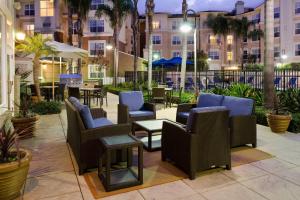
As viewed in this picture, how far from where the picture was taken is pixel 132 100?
721cm

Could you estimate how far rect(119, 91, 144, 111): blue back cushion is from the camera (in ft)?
23.4

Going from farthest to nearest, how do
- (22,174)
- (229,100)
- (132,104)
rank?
(132,104), (229,100), (22,174)

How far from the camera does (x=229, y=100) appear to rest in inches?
230

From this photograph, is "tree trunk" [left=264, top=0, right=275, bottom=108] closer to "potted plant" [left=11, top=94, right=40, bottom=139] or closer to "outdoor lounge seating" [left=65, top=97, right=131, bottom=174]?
"outdoor lounge seating" [left=65, top=97, right=131, bottom=174]

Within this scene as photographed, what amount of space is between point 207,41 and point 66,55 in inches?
1261

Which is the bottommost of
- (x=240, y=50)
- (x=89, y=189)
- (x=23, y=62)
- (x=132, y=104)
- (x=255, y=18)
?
(x=89, y=189)

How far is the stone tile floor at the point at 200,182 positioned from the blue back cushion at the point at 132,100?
2258 millimetres

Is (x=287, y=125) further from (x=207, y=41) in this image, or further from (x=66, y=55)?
(x=207, y=41)

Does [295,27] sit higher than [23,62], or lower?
higher

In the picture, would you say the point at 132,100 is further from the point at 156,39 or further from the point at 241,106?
the point at 156,39

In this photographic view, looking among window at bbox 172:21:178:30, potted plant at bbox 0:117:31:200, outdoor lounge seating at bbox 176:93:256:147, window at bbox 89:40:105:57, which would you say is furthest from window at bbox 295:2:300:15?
potted plant at bbox 0:117:31:200

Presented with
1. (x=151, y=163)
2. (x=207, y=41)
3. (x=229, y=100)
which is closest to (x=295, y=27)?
(x=207, y=41)

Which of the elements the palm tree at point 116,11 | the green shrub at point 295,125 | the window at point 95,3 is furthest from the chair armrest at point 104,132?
the window at point 95,3

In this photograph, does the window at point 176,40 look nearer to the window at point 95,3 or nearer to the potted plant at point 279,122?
the window at point 95,3
